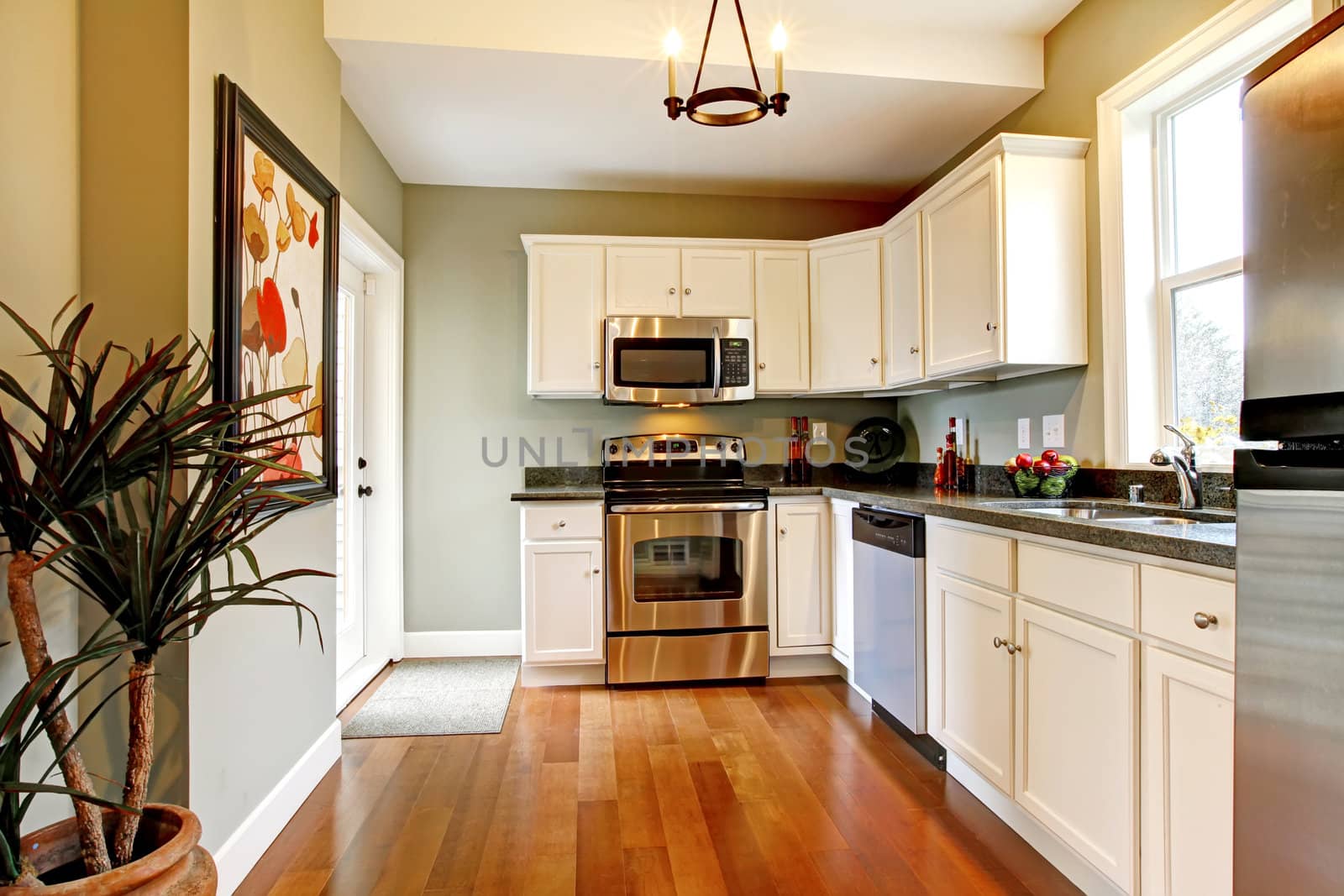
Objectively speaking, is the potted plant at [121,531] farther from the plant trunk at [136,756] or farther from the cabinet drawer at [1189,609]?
the cabinet drawer at [1189,609]

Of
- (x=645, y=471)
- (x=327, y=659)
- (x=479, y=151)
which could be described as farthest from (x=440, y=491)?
(x=479, y=151)

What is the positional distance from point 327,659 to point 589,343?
6.04 feet

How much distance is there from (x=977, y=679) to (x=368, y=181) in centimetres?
320

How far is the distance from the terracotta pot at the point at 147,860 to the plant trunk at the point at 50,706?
0.15ft

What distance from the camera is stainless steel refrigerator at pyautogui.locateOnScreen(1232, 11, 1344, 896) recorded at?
2.48 ft

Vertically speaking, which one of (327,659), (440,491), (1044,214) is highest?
(1044,214)

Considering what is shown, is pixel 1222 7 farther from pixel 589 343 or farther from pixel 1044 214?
pixel 589 343

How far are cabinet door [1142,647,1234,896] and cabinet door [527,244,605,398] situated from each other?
8.56ft

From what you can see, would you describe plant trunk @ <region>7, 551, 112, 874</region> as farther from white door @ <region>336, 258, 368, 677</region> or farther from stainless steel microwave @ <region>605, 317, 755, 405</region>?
stainless steel microwave @ <region>605, 317, 755, 405</region>

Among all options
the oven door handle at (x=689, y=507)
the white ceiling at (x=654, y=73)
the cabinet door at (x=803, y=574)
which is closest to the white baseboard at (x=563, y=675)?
the oven door handle at (x=689, y=507)

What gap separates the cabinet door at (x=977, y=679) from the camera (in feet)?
6.10

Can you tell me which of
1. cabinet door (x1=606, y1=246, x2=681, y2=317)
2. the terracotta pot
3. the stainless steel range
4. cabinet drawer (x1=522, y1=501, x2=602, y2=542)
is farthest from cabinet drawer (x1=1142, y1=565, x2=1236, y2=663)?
cabinet door (x1=606, y1=246, x2=681, y2=317)

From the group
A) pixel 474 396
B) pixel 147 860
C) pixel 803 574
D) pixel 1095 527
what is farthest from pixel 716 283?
pixel 147 860

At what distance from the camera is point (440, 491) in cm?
358
